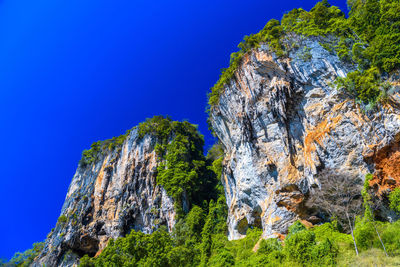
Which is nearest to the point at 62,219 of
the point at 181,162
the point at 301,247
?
the point at 181,162

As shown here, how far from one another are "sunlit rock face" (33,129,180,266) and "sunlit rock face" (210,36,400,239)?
1242 cm

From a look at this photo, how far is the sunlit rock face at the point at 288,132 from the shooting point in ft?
64.3

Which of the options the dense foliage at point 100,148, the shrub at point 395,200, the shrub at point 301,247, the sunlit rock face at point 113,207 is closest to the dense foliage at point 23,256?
the sunlit rock face at point 113,207

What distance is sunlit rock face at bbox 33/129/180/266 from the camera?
36406mm

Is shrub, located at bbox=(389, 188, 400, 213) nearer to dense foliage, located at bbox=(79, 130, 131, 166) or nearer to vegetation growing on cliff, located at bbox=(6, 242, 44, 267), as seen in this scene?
dense foliage, located at bbox=(79, 130, 131, 166)

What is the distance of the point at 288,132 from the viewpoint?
81.5ft

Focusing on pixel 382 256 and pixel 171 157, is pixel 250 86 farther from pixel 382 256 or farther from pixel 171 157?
pixel 382 256

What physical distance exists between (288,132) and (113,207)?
29279 millimetres

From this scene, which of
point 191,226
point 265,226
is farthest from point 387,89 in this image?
point 191,226

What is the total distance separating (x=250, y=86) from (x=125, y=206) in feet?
85.2

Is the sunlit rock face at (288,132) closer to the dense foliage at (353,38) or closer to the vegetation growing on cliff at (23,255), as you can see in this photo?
the dense foliage at (353,38)

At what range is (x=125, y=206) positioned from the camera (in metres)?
38.3

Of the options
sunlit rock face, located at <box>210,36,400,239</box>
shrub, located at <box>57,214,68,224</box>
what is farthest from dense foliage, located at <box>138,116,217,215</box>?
shrub, located at <box>57,214,68,224</box>

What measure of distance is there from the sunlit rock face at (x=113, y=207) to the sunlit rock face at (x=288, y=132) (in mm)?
12425
